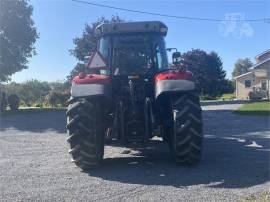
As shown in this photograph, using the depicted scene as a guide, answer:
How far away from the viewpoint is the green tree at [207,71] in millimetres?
55562

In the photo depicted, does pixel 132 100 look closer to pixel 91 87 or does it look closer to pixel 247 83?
pixel 91 87

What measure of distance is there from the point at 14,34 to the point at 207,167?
23.5 meters

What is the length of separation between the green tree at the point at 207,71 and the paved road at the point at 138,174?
145 ft

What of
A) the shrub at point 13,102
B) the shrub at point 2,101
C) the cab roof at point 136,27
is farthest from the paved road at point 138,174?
the shrub at point 13,102

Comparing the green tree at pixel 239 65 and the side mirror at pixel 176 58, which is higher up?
the green tree at pixel 239 65

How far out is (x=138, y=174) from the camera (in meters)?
7.21

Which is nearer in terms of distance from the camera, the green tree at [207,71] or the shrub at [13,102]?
the shrub at [13,102]

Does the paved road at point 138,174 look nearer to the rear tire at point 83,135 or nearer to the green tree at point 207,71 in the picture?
the rear tire at point 83,135

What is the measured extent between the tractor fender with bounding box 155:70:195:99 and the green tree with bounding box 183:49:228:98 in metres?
47.2

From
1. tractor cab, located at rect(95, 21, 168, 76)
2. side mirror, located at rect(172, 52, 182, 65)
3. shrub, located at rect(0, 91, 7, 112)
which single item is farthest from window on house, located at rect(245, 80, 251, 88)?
tractor cab, located at rect(95, 21, 168, 76)

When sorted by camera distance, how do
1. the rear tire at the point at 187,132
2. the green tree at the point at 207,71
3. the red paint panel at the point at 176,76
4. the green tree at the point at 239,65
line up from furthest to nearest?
the green tree at the point at 239,65 < the green tree at the point at 207,71 < the red paint panel at the point at 176,76 < the rear tire at the point at 187,132

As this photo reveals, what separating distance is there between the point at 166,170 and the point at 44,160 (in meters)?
2.83

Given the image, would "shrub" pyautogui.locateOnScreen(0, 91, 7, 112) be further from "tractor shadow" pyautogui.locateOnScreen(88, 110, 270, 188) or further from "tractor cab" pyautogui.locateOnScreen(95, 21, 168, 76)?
"tractor cab" pyautogui.locateOnScreen(95, 21, 168, 76)

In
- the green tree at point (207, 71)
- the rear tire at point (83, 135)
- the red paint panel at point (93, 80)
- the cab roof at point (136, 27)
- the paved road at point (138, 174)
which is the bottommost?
the paved road at point (138, 174)
